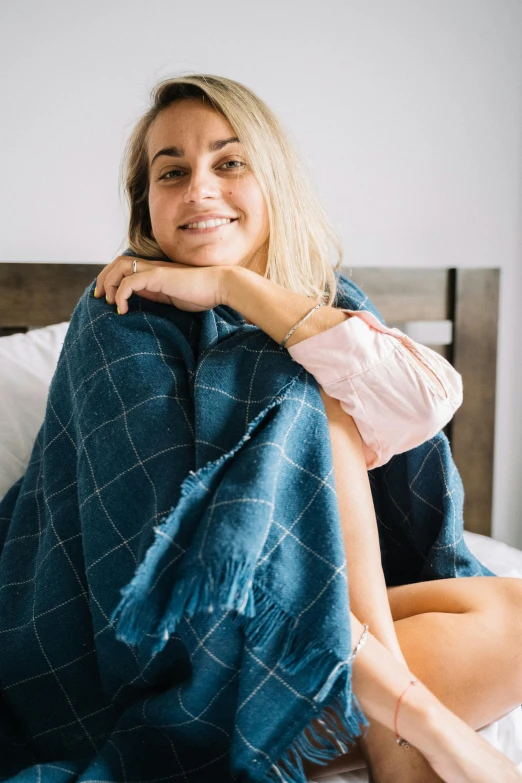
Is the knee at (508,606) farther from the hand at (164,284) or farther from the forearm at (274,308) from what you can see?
the hand at (164,284)

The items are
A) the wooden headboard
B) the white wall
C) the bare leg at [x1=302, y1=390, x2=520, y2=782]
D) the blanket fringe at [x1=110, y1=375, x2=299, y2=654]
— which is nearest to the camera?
the blanket fringe at [x1=110, y1=375, x2=299, y2=654]

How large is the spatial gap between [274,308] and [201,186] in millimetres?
229

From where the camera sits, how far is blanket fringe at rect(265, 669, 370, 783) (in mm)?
777

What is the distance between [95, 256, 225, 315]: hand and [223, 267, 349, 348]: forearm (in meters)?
0.02

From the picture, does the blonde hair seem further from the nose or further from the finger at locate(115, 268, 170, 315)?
the finger at locate(115, 268, 170, 315)

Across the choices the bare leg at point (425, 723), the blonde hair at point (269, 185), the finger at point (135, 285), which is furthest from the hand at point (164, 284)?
the bare leg at point (425, 723)

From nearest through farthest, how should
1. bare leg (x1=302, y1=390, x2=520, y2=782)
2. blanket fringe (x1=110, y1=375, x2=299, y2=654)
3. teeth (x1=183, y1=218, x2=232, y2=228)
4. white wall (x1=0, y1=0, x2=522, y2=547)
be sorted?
blanket fringe (x1=110, y1=375, x2=299, y2=654), bare leg (x1=302, y1=390, x2=520, y2=782), teeth (x1=183, y1=218, x2=232, y2=228), white wall (x1=0, y1=0, x2=522, y2=547)

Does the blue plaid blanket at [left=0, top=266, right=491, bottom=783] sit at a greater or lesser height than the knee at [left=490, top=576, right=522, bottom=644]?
greater

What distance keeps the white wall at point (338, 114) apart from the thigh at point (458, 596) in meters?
0.82

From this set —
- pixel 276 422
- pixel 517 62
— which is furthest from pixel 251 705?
pixel 517 62

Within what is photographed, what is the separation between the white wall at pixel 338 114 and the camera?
1.49 m

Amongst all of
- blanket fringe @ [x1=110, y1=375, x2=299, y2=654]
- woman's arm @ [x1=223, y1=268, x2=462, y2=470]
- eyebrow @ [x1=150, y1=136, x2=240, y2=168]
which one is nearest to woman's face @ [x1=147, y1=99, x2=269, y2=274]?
eyebrow @ [x1=150, y1=136, x2=240, y2=168]

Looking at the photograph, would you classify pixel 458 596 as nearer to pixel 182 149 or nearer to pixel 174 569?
pixel 174 569

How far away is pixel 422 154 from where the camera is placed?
1892mm
